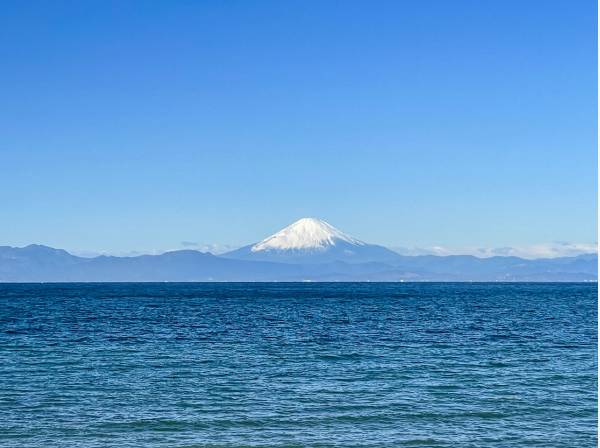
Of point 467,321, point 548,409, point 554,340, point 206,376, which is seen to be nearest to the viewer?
point 548,409

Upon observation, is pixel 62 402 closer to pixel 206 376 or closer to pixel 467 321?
pixel 206 376

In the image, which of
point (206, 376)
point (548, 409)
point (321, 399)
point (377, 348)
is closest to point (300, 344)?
point (377, 348)

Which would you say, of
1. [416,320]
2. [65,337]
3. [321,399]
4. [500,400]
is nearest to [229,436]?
[321,399]

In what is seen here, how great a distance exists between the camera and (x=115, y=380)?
3984 cm

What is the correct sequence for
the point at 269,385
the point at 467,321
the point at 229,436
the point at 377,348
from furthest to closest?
the point at 467,321, the point at 377,348, the point at 269,385, the point at 229,436

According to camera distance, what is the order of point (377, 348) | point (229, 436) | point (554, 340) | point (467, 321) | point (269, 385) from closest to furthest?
point (229, 436) < point (269, 385) < point (377, 348) < point (554, 340) < point (467, 321)

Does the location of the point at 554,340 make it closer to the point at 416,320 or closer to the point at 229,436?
the point at 416,320

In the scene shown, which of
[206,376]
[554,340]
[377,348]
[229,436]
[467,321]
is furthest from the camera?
[467,321]

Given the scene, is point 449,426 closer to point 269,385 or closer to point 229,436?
point 229,436

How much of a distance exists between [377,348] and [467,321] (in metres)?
29.9

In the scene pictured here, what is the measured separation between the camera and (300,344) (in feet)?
186

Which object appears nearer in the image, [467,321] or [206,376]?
[206,376]

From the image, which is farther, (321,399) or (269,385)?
(269,385)

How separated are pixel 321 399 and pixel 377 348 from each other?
1981cm
